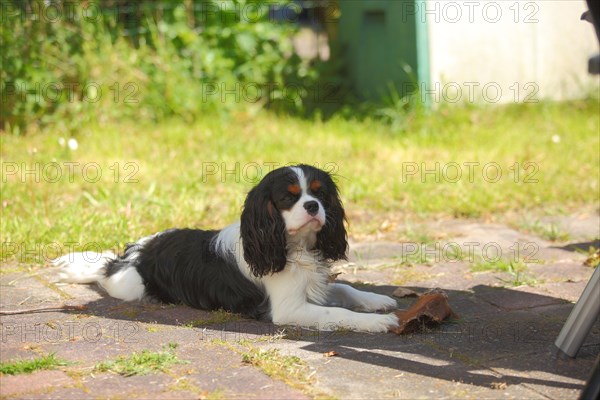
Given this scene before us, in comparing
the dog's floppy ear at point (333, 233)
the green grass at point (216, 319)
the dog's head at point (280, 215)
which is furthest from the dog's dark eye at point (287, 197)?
the green grass at point (216, 319)

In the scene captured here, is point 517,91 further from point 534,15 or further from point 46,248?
point 46,248

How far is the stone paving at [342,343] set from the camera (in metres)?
3.19

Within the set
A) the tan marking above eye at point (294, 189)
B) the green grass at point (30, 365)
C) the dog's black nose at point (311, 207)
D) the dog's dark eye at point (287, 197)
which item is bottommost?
the green grass at point (30, 365)

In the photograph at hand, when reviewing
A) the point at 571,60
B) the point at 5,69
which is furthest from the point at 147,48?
the point at 571,60

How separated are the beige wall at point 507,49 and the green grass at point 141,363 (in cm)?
559

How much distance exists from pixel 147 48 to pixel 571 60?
13.7 ft

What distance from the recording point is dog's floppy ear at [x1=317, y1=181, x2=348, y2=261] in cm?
424

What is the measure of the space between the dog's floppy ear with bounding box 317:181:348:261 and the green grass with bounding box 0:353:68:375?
1355 millimetres

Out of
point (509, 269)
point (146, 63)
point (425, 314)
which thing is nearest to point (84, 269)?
point (425, 314)

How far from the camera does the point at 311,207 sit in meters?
4.04

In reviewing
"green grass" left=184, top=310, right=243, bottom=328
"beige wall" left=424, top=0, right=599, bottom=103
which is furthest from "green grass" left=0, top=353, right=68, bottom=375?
"beige wall" left=424, top=0, right=599, bottom=103

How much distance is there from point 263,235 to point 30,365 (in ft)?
3.87

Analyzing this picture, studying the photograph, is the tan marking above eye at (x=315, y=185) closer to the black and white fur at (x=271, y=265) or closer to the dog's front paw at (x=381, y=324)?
the black and white fur at (x=271, y=265)

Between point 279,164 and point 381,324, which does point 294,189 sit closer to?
point 381,324
